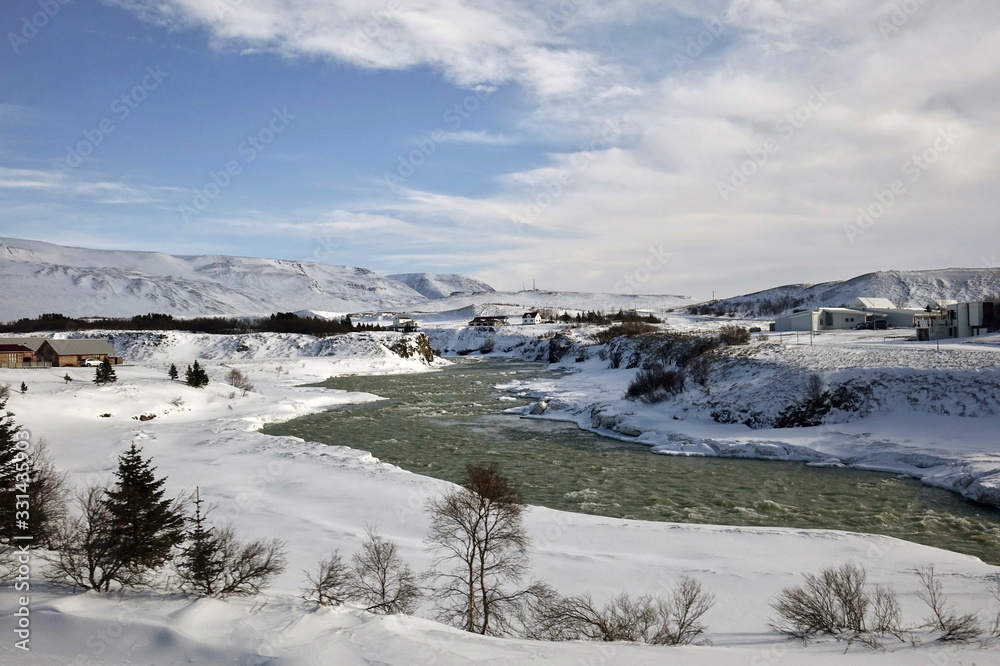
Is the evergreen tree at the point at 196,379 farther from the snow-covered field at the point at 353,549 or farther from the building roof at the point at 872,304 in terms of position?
the building roof at the point at 872,304

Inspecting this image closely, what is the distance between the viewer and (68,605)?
21.8 ft

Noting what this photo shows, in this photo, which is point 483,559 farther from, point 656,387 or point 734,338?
point 734,338

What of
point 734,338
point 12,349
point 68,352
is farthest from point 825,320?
point 12,349

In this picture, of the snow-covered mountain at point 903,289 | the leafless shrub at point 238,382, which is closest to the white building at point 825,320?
the leafless shrub at point 238,382

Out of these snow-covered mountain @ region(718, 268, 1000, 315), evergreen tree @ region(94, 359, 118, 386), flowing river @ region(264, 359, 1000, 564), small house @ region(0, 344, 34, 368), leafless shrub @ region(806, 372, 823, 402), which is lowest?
flowing river @ region(264, 359, 1000, 564)

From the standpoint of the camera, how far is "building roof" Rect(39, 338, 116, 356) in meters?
45.3

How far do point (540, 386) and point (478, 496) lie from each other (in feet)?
114

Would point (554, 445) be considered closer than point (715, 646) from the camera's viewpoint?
No

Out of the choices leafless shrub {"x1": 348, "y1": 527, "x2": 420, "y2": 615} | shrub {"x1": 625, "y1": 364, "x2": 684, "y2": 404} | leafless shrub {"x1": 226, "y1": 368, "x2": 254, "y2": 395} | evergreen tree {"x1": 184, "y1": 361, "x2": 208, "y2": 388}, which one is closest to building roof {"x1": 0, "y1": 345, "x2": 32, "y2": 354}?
leafless shrub {"x1": 226, "y1": 368, "x2": 254, "y2": 395}

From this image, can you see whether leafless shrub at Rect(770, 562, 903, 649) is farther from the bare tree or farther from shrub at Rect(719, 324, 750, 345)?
shrub at Rect(719, 324, 750, 345)

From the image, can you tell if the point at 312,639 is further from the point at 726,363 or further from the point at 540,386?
the point at 540,386

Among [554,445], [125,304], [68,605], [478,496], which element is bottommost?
[554,445]

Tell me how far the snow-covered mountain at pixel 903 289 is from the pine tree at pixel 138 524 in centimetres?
14720

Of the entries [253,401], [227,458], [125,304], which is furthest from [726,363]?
[125,304]
